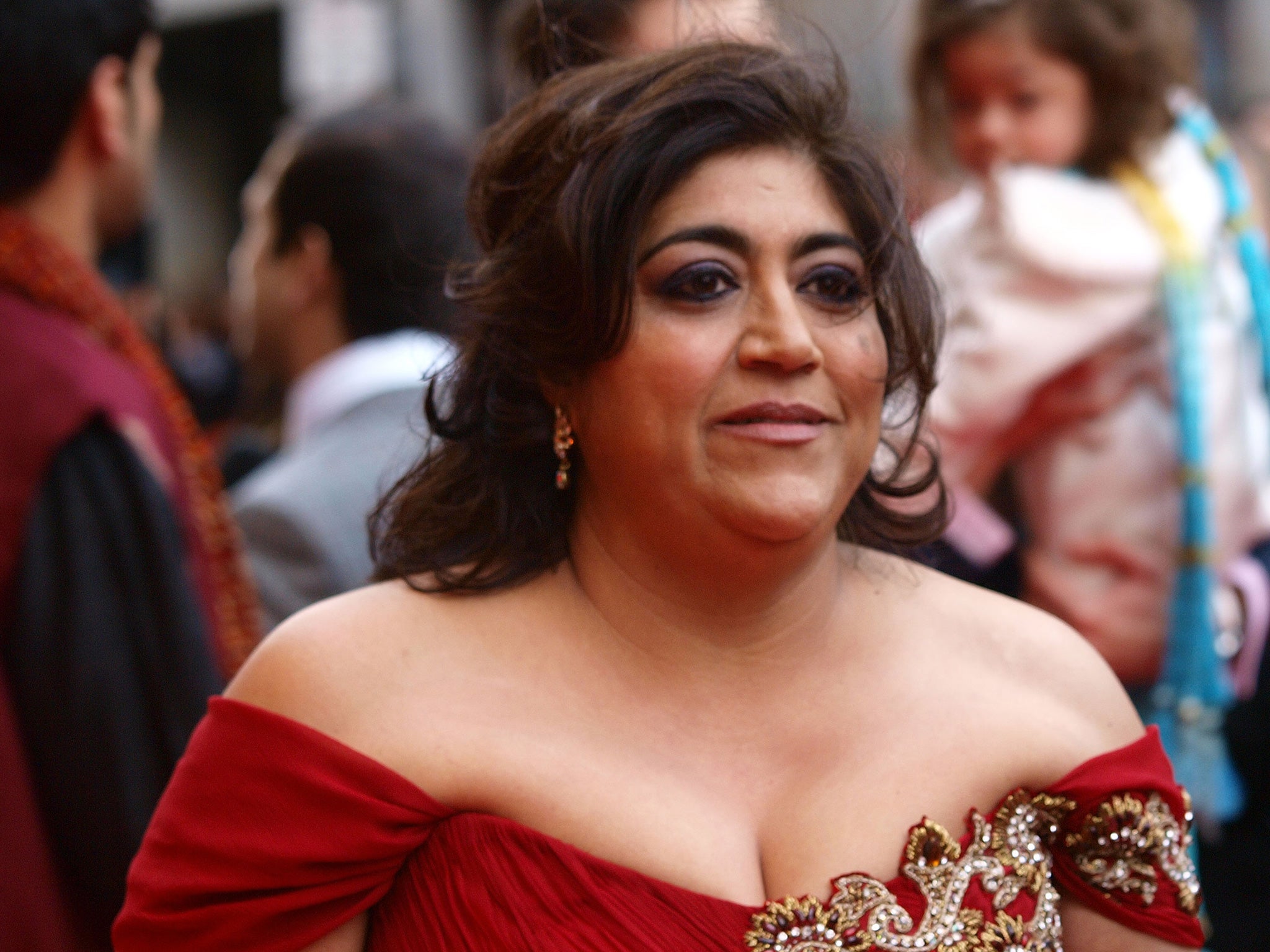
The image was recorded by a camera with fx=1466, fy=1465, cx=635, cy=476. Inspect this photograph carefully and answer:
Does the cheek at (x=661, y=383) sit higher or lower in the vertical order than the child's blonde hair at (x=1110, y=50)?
lower

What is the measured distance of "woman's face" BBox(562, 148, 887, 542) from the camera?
179 centimetres

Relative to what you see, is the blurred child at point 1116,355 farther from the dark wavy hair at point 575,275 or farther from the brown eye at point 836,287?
the brown eye at point 836,287

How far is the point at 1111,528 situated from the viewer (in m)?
2.83

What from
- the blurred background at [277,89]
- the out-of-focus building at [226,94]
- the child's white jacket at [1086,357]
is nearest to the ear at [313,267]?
the blurred background at [277,89]

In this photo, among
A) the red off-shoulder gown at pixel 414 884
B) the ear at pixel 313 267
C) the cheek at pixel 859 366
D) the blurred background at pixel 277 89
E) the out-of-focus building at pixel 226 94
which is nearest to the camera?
the red off-shoulder gown at pixel 414 884

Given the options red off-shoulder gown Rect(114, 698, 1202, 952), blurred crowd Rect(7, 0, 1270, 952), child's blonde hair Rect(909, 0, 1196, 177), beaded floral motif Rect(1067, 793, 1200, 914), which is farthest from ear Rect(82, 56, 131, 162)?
beaded floral motif Rect(1067, 793, 1200, 914)

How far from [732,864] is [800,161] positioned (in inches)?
35.1

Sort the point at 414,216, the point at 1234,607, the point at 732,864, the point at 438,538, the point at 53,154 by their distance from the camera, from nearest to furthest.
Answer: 1. the point at 732,864
2. the point at 438,538
3. the point at 53,154
4. the point at 1234,607
5. the point at 414,216

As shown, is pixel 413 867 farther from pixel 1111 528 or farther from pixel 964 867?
pixel 1111 528

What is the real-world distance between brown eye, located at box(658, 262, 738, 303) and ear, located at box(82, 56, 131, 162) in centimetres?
143

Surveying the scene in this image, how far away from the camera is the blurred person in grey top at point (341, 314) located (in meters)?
2.91

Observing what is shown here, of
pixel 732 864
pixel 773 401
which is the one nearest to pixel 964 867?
pixel 732 864

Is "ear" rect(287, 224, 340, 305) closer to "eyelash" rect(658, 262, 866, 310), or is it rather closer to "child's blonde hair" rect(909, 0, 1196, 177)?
"child's blonde hair" rect(909, 0, 1196, 177)

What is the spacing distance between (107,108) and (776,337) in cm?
158
